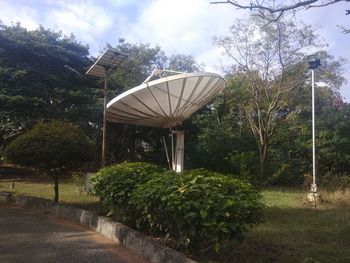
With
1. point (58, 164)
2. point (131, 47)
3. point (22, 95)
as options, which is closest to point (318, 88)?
point (131, 47)

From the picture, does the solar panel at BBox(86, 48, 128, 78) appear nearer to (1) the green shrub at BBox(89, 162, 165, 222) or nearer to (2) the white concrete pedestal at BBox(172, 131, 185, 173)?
(1) the green shrub at BBox(89, 162, 165, 222)

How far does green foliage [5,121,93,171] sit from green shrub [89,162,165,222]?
262cm

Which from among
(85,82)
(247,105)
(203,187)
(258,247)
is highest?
(85,82)

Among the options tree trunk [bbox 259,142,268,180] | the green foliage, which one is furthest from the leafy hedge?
tree trunk [bbox 259,142,268,180]

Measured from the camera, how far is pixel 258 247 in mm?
7695

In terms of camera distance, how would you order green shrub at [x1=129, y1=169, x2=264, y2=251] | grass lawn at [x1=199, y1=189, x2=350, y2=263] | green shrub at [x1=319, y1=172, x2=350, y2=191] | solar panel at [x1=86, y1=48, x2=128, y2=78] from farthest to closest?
green shrub at [x1=319, y1=172, x2=350, y2=191]
solar panel at [x1=86, y1=48, x2=128, y2=78]
grass lawn at [x1=199, y1=189, x2=350, y2=263]
green shrub at [x1=129, y1=169, x2=264, y2=251]

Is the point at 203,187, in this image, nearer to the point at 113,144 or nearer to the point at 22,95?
the point at 22,95

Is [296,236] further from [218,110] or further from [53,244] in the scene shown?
[218,110]

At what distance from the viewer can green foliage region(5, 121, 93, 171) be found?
11938 millimetres

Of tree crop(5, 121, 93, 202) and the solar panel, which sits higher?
the solar panel

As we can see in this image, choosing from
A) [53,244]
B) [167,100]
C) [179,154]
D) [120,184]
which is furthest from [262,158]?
[53,244]

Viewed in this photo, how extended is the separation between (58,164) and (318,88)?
20.8 m

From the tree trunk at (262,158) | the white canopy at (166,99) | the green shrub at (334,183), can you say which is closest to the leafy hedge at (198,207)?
the white canopy at (166,99)

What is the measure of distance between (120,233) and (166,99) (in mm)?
10286
